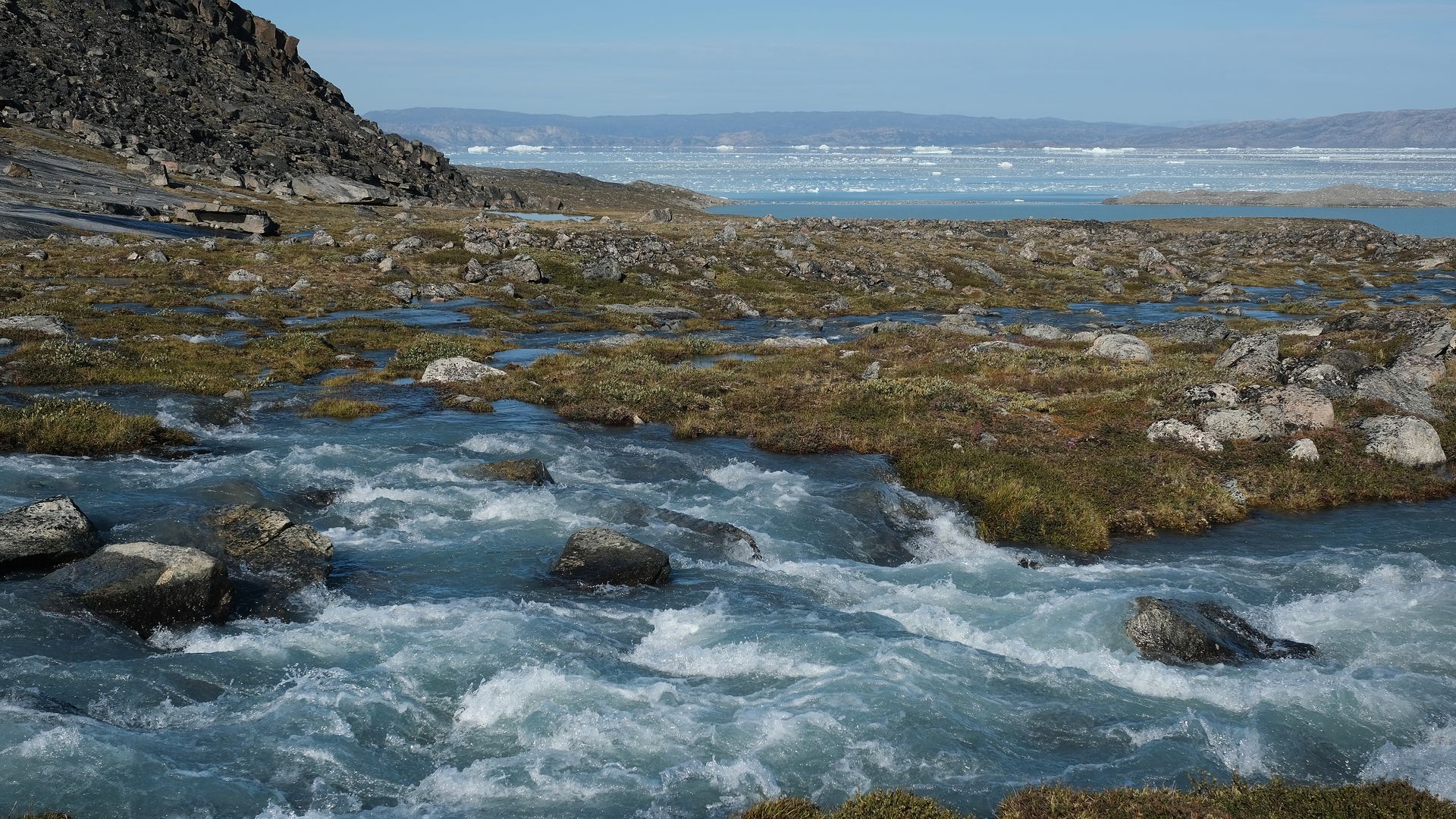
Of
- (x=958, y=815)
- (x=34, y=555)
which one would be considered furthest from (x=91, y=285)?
(x=958, y=815)

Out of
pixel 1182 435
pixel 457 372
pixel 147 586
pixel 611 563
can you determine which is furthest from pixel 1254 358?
pixel 147 586

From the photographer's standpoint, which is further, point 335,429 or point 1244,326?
point 1244,326

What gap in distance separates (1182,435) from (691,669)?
20.5 metres

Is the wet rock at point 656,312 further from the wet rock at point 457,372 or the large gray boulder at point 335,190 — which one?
the large gray boulder at point 335,190

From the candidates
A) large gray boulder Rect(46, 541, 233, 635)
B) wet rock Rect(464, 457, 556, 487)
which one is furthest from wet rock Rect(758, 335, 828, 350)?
large gray boulder Rect(46, 541, 233, 635)

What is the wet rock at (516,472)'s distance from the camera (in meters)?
25.4

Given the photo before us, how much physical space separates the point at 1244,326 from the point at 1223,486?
38090 mm

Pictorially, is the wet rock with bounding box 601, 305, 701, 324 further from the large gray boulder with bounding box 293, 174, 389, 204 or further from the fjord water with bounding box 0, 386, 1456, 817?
the large gray boulder with bounding box 293, 174, 389, 204

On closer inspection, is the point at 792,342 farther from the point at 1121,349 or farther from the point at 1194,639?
the point at 1194,639

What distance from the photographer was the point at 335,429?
29781mm

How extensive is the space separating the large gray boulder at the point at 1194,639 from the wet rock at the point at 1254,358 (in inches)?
856

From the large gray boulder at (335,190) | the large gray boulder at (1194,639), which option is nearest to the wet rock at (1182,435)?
the large gray boulder at (1194,639)

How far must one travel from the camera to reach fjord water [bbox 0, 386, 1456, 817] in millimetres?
12625

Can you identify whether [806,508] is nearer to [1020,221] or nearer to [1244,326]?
[1244,326]
